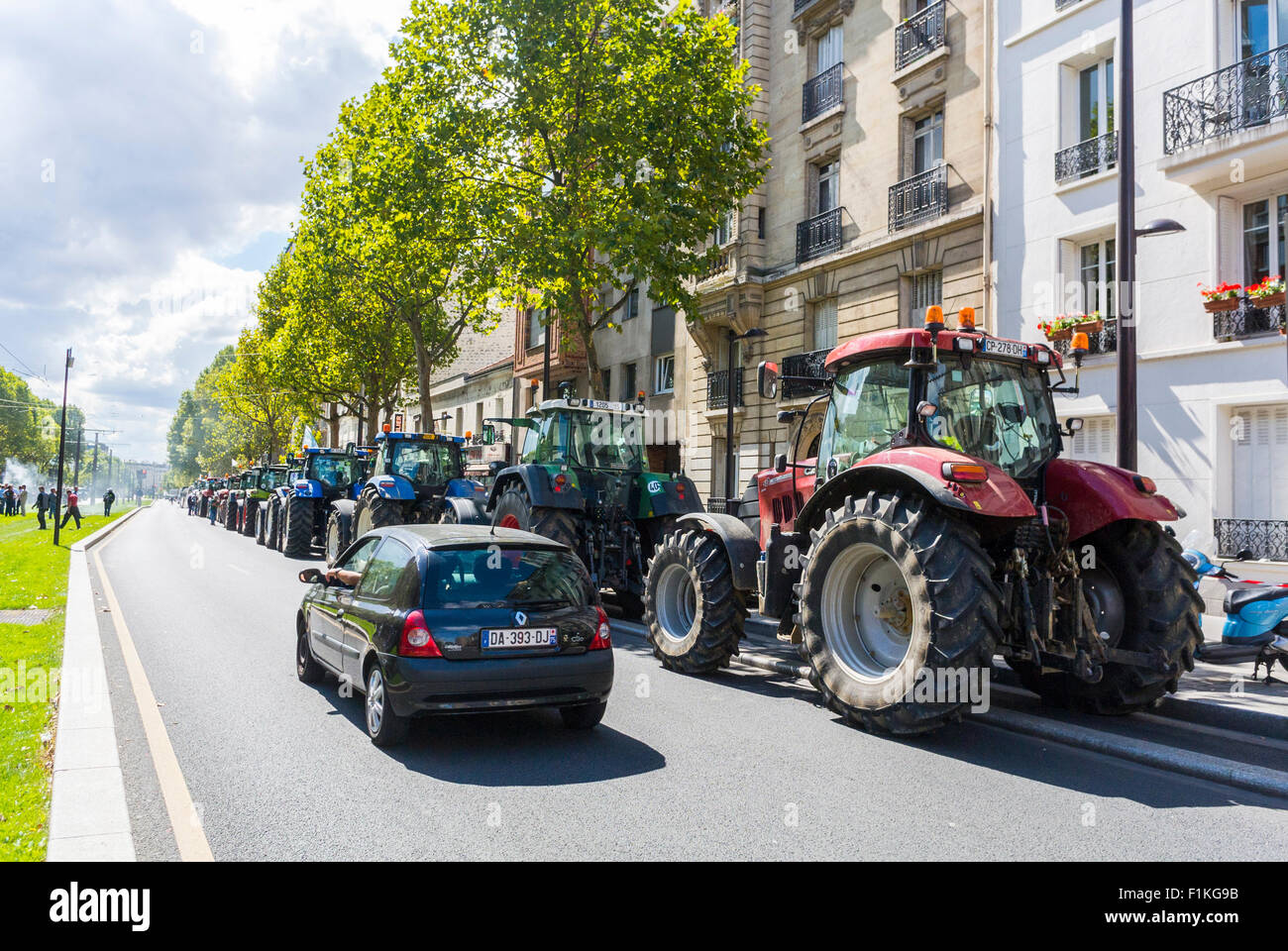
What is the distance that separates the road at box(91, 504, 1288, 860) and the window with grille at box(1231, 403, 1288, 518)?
9.14 m

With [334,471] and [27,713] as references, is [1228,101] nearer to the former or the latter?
[27,713]

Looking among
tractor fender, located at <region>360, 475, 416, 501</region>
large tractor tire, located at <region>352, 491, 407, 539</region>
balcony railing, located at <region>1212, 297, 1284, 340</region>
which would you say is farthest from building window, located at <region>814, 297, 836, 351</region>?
large tractor tire, located at <region>352, 491, 407, 539</region>

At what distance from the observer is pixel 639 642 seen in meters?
10.5

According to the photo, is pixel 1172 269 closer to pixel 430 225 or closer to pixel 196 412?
pixel 430 225

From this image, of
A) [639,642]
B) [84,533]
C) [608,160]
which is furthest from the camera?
[84,533]

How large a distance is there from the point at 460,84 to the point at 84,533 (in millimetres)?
19929

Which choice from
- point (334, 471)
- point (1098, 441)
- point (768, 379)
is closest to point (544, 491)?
point (768, 379)

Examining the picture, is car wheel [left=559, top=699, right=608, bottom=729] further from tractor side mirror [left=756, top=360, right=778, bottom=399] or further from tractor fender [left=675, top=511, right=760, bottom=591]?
tractor side mirror [left=756, top=360, right=778, bottom=399]

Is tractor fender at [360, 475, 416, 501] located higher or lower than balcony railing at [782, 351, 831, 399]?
lower

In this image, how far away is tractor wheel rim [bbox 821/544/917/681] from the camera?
6.48m

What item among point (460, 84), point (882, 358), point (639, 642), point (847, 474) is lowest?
point (639, 642)

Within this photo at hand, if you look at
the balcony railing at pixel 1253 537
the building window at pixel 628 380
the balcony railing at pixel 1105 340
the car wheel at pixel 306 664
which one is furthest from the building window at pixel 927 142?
the car wheel at pixel 306 664

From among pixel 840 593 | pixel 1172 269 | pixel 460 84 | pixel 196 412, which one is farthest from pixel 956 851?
pixel 196 412

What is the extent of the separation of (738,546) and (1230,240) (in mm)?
10283
